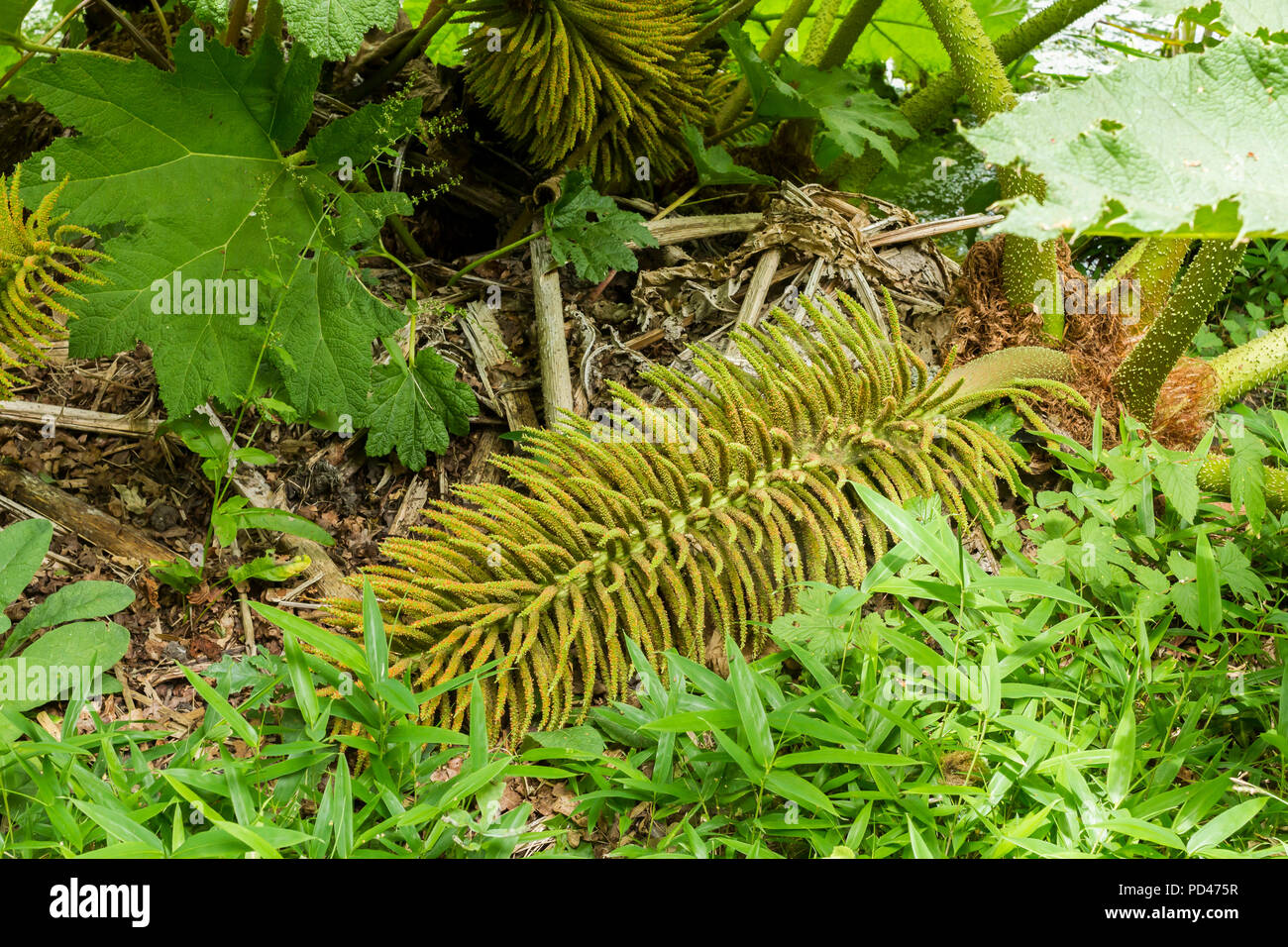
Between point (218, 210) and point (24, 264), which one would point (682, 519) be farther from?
point (24, 264)

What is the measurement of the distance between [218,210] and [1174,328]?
1973mm

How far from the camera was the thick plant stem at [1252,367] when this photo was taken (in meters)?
2.23

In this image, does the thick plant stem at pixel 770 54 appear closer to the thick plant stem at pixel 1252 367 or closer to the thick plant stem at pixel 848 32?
the thick plant stem at pixel 848 32

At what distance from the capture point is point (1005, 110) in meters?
2.12

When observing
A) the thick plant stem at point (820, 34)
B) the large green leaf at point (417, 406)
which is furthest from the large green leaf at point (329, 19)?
the thick plant stem at point (820, 34)

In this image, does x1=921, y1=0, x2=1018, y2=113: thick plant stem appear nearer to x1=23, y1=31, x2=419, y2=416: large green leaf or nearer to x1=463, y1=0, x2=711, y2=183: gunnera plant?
x1=463, y1=0, x2=711, y2=183: gunnera plant

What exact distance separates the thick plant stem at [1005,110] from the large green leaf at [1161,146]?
0.96 m

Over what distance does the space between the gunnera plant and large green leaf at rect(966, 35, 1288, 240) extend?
4.03 ft

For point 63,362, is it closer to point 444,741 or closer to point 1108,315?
point 444,741

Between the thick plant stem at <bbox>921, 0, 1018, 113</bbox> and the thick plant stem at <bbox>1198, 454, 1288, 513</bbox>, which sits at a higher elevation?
the thick plant stem at <bbox>921, 0, 1018, 113</bbox>

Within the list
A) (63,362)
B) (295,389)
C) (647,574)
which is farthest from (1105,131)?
(63,362)

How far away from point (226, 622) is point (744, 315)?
1.34 m

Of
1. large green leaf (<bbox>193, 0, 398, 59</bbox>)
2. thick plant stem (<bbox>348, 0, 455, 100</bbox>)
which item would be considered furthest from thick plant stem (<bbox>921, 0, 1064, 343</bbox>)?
large green leaf (<bbox>193, 0, 398, 59</bbox>)

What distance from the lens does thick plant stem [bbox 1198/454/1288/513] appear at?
202cm
